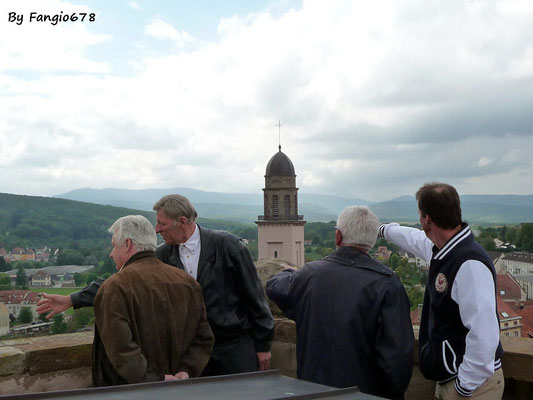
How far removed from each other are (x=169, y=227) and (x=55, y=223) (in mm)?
103782

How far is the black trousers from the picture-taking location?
3.46 metres

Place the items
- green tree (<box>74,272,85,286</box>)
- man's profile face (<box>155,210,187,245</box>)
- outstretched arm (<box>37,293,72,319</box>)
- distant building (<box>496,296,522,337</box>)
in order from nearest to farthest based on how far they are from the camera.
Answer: outstretched arm (<box>37,293,72,319</box>)
man's profile face (<box>155,210,187,245</box>)
distant building (<box>496,296,522,337</box>)
green tree (<box>74,272,85,286</box>)

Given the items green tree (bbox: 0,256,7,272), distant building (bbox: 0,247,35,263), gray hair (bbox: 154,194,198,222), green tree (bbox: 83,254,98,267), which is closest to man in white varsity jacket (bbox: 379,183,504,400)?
gray hair (bbox: 154,194,198,222)

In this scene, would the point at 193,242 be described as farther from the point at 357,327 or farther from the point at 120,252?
the point at 357,327

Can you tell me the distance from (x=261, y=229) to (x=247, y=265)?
199 ft

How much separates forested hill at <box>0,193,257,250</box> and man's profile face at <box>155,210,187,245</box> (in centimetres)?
8639

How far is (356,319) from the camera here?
2902 mm

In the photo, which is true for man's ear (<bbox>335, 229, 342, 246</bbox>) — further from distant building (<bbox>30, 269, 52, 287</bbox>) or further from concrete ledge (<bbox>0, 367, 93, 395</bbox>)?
distant building (<bbox>30, 269, 52, 287</bbox>)

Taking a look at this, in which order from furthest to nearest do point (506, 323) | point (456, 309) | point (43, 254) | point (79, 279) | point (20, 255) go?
point (43, 254) → point (20, 255) → point (79, 279) → point (506, 323) → point (456, 309)

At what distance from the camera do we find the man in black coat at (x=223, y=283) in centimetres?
340

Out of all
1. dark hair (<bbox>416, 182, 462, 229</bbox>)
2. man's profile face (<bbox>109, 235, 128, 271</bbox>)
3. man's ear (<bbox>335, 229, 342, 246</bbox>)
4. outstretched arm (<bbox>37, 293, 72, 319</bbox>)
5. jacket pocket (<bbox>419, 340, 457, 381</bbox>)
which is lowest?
jacket pocket (<bbox>419, 340, 457, 381</bbox>)

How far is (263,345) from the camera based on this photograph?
3.53m

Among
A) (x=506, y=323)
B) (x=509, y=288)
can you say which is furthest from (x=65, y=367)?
(x=509, y=288)

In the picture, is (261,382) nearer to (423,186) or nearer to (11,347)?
(423,186)
